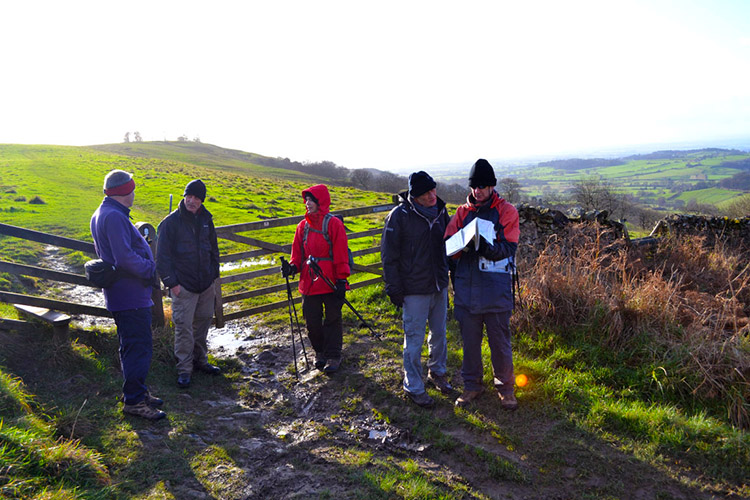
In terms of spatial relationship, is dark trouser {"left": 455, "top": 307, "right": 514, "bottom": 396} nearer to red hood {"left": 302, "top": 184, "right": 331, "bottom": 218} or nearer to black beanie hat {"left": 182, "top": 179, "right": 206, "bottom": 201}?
red hood {"left": 302, "top": 184, "right": 331, "bottom": 218}

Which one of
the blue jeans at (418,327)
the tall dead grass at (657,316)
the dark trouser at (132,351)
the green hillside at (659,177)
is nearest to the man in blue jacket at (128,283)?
the dark trouser at (132,351)

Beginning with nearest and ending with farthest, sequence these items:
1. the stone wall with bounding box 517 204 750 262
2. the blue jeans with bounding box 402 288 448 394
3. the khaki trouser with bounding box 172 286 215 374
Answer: the blue jeans with bounding box 402 288 448 394 < the khaki trouser with bounding box 172 286 215 374 < the stone wall with bounding box 517 204 750 262

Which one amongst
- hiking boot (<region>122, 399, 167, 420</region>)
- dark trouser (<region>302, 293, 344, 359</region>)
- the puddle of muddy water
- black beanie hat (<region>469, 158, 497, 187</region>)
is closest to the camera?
hiking boot (<region>122, 399, 167, 420</region>)

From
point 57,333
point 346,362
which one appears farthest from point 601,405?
point 57,333

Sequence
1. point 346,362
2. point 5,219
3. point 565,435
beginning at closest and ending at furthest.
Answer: point 565,435 < point 346,362 < point 5,219

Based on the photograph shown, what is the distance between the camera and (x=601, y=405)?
174 inches

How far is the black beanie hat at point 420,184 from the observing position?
4570 mm

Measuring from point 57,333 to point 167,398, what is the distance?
1559 mm

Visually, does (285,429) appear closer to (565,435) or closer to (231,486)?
(231,486)

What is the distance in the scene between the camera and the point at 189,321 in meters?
5.31

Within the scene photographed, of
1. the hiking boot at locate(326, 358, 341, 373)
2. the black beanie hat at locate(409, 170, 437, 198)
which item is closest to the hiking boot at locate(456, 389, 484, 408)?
the hiking boot at locate(326, 358, 341, 373)

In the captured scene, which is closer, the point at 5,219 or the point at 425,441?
the point at 425,441

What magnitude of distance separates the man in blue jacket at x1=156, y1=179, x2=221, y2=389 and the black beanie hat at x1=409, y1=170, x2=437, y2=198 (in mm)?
2496

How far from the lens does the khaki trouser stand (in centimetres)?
525
